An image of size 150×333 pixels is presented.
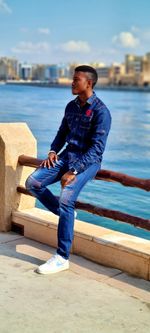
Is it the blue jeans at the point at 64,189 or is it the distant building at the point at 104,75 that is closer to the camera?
the blue jeans at the point at 64,189

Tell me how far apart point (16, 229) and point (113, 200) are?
899 cm

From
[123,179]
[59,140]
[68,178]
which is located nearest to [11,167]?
[59,140]

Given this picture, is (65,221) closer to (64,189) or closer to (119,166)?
(64,189)

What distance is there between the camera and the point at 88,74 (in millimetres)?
4250

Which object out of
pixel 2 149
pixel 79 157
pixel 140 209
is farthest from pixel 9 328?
pixel 140 209

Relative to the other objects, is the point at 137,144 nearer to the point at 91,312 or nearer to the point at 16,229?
the point at 16,229

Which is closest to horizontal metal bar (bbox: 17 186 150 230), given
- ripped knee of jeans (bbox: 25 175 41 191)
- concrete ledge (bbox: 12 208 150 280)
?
concrete ledge (bbox: 12 208 150 280)

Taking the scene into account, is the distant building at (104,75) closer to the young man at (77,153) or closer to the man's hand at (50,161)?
the man's hand at (50,161)

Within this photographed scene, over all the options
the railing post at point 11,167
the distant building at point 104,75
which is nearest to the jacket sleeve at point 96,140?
the railing post at point 11,167

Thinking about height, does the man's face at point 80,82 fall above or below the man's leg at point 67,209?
above

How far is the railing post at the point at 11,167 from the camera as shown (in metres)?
5.32

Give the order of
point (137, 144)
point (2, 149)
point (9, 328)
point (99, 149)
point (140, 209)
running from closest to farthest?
point (9, 328), point (99, 149), point (2, 149), point (140, 209), point (137, 144)

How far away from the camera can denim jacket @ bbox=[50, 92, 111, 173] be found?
4.16 m

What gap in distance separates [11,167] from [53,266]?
1.49 m
